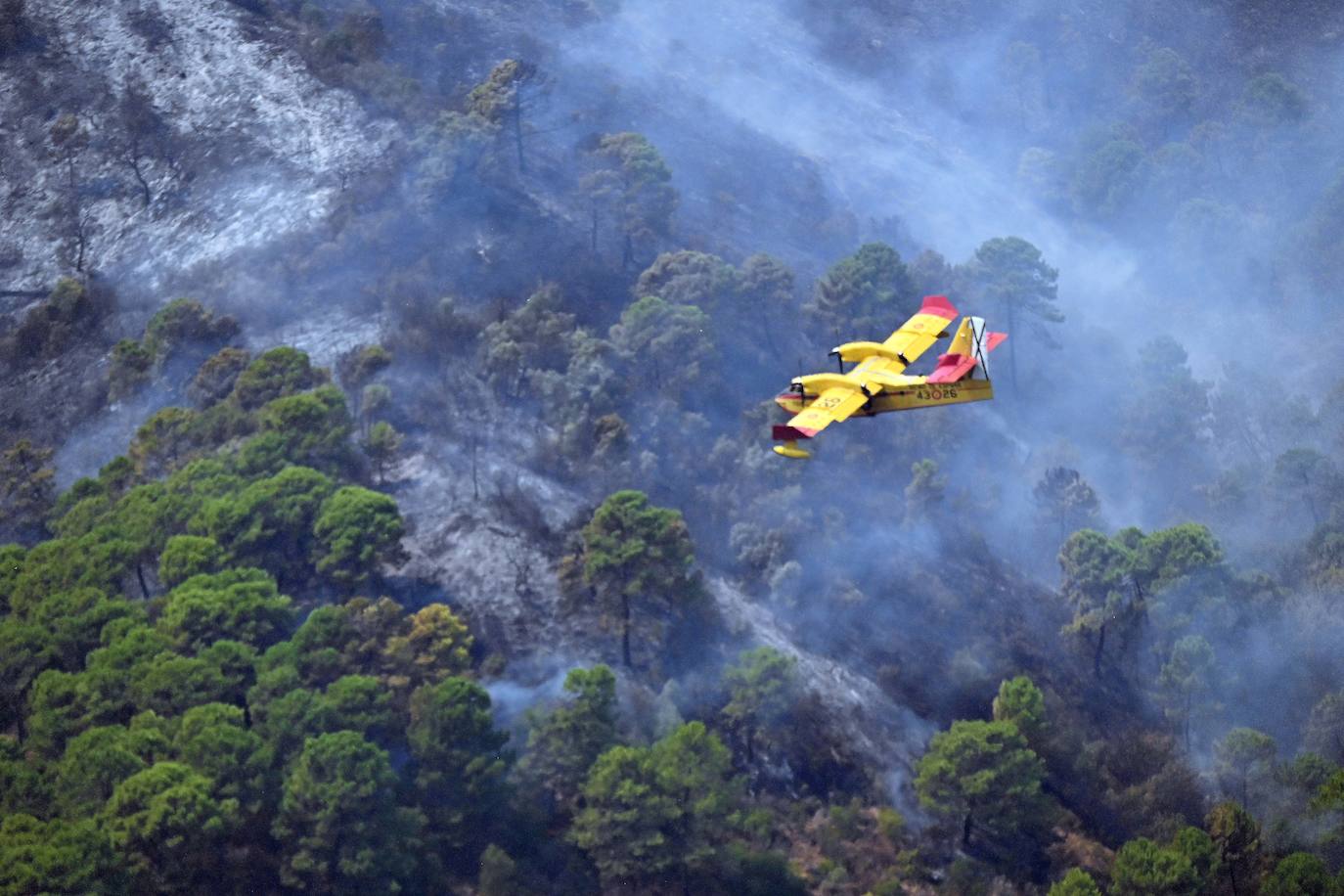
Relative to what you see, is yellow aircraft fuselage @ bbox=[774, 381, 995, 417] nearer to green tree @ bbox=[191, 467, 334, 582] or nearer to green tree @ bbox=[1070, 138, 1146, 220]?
green tree @ bbox=[191, 467, 334, 582]

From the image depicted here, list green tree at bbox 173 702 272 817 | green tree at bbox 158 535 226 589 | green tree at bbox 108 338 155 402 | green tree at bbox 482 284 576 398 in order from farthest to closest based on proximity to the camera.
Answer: green tree at bbox 108 338 155 402, green tree at bbox 482 284 576 398, green tree at bbox 158 535 226 589, green tree at bbox 173 702 272 817

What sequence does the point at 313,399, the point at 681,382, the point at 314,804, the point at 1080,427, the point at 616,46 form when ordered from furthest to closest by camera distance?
the point at 616,46
the point at 1080,427
the point at 681,382
the point at 313,399
the point at 314,804

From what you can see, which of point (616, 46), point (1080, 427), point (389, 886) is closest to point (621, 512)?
point (389, 886)

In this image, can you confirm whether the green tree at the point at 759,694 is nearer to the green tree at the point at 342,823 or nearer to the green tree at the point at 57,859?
the green tree at the point at 342,823

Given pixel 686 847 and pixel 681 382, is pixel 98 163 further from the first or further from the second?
pixel 686 847

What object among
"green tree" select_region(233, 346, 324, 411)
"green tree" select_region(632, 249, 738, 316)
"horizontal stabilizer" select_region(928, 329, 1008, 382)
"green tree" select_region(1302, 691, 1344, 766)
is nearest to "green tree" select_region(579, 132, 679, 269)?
"green tree" select_region(632, 249, 738, 316)

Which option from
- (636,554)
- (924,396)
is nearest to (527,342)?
(636,554)
